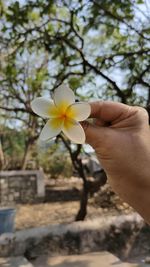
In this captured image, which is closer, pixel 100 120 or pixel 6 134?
pixel 100 120

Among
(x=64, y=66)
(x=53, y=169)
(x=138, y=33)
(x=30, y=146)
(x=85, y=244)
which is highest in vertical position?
(x=138, y=33)

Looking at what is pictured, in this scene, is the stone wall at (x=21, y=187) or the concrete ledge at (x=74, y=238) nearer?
the concrete ledge at (x=74, y=238)

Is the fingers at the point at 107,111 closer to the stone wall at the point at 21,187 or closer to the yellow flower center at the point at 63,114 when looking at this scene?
the yellow flower center at the point at 63,114

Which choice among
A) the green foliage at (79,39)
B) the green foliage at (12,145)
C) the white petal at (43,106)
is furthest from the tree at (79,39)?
the green foliage at (12,145)

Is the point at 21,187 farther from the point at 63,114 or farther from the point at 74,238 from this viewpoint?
the point at 63,114

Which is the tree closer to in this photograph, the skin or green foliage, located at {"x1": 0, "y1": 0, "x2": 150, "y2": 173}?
green foliage, located at {"x1": 0, "y1": 0, "x2": 150, "y2": 173}

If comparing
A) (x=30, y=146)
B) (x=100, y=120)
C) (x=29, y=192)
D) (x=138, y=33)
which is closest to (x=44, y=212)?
(x=29, y=192)

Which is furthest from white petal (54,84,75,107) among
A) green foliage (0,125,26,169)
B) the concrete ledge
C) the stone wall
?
green foliage (0,125,26,169)

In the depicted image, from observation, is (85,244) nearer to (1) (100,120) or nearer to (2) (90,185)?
(2) (90,185)
